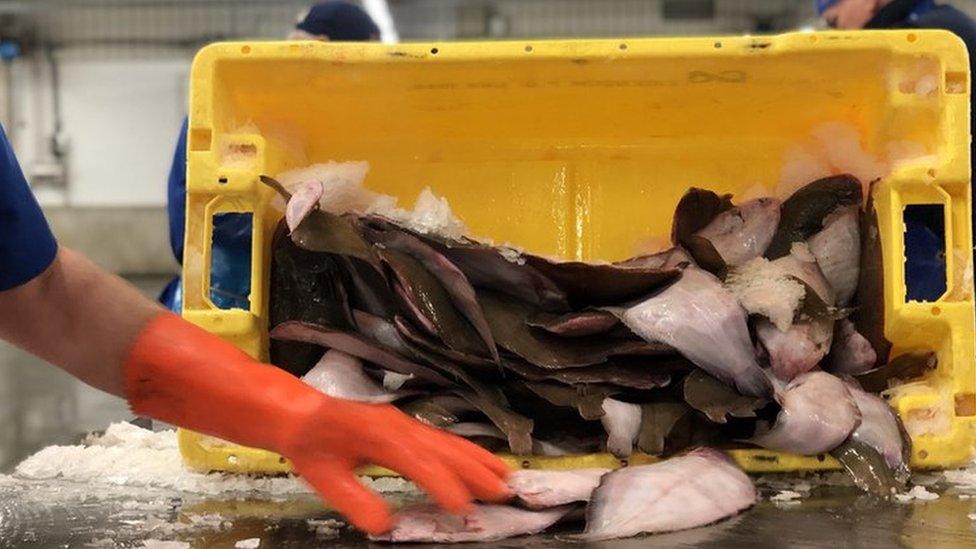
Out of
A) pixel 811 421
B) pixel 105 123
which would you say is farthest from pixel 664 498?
pixel 105 123

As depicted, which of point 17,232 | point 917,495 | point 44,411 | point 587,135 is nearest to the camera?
point 17,232

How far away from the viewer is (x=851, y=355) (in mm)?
1942

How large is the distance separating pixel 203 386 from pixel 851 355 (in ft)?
3.95

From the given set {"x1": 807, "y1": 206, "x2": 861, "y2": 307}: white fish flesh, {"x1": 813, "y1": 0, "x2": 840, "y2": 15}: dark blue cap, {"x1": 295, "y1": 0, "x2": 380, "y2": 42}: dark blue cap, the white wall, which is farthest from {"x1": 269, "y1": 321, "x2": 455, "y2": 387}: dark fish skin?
the white wall

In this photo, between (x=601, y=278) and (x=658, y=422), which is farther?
(x=601, y=278)

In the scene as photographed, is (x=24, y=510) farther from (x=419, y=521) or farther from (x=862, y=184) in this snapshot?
(x=862, y=184)

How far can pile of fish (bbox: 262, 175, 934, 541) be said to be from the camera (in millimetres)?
1744

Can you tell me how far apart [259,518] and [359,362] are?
41cm

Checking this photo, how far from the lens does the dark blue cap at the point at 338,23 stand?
11.3 ft

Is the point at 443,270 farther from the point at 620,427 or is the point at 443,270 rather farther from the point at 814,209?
the point at 814,209

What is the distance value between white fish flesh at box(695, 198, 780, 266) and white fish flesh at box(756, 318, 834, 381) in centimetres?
27

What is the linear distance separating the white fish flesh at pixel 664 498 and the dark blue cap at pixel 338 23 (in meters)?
2.29

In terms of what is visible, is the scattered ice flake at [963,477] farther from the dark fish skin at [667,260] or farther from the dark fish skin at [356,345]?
the dark fish skin at [356,345]

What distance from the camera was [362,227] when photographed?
6.28ft
